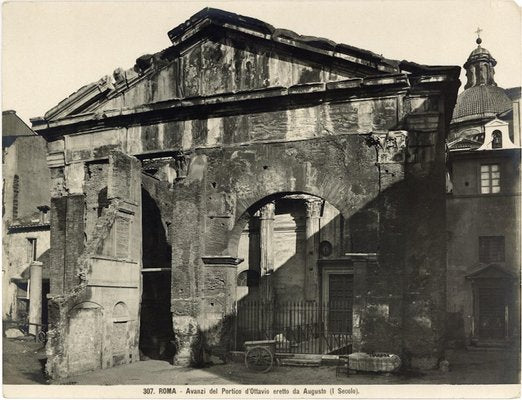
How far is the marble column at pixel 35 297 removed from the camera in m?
21.9

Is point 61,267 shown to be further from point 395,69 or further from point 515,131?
point 515,131

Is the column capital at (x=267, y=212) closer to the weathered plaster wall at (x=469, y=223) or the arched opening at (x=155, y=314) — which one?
the weathered plaster wall at (x=469, y=223)

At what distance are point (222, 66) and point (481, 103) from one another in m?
20.2

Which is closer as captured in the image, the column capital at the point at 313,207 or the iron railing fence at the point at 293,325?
the iron railing fence at the point at 293,325

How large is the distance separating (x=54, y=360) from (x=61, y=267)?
382cm

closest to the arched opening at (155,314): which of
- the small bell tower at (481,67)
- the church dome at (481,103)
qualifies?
the church dome at (481,103)

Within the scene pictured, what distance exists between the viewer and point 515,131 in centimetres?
2234

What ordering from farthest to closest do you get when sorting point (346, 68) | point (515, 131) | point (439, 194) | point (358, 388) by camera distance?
1. point (515, 131)
2. point (346, 68)
3. point (439, 194)
4. point (358, 388)

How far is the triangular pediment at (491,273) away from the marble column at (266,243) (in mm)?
6642

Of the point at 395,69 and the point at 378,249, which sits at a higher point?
the point at 395,69

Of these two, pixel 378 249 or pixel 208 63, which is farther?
pixel 208 63

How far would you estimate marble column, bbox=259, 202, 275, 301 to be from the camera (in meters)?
20.9

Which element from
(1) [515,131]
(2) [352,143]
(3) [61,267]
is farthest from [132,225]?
(1) [515,131]

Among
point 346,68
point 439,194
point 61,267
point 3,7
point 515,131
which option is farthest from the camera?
point 515,131
